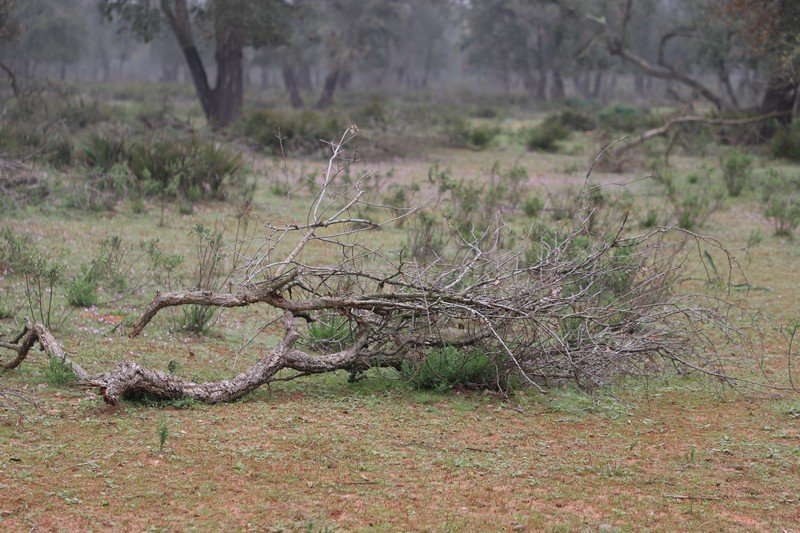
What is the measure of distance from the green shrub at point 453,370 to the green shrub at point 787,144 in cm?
1420

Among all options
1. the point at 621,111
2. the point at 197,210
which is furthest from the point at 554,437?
the point at 621,111

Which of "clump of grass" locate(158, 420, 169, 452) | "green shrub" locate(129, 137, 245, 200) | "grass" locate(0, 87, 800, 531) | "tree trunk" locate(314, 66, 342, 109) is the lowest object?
"grass" locate(0, 87, 800, 531)

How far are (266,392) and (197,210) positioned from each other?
6882 mm

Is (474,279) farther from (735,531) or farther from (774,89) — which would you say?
(774,89)

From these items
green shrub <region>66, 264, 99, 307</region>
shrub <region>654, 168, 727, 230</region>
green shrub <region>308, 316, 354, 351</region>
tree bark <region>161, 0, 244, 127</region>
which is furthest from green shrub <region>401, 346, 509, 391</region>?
tree bark <region>161, 0, 244, 127</region>

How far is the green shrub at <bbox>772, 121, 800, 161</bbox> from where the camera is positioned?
56.9 ft

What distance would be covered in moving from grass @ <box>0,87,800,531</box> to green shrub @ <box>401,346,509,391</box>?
81mm

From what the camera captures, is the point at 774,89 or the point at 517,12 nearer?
the point at 774,89

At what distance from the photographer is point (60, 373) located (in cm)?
459

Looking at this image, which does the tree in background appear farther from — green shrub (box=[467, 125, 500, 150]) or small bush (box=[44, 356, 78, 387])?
small bush (box=[44, 356, 78, 387])

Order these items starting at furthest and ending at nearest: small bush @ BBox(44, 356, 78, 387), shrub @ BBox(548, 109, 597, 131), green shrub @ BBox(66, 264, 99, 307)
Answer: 1. shrub @ BBox(548, 109, 597, 131)
2. green shrub @ BBox(66, 264, 99, 307)
3. small bush @ BBox(44, 356, 78, 387)

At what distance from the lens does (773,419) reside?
4.79m

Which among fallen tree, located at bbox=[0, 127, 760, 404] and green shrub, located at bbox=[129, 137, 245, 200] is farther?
green shrub, located at bbox=[129, 137, 245, 200]

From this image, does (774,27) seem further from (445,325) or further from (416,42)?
(416,42)
